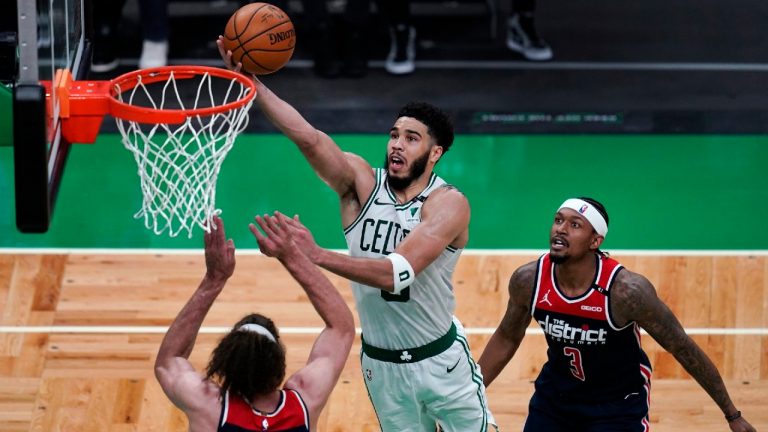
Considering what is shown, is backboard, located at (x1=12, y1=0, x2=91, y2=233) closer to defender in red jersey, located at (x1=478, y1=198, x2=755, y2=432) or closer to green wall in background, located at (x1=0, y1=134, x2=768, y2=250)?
defender in red jersey, located at (x1=478, y1=198, x2=755, y2=432)

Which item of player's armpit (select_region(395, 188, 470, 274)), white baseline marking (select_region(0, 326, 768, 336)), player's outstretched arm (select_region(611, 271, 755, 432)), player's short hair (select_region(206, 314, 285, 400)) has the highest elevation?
player's armpit (select_region(395, 188, 470, 274))

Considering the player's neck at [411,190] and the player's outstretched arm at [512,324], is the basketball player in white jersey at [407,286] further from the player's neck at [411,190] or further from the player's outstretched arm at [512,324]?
the player's outstretched arm at [512,324]

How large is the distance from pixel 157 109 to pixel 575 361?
7.01 ft

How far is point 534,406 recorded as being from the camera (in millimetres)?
6055

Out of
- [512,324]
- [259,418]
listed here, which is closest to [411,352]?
[512,324]

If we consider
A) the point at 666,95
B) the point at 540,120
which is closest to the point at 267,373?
the point at 540,120

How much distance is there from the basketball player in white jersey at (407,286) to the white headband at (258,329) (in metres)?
1.20

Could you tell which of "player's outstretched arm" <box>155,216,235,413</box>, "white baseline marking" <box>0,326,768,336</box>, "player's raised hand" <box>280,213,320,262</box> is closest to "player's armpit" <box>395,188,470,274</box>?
"player's raised hand" <box>280,213,320,262</box>

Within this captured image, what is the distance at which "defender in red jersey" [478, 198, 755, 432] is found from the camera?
5785 mm

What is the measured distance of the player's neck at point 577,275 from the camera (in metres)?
5.86

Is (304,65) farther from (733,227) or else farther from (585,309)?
(585,309)

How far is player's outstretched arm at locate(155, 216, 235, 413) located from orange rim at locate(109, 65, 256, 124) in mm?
475

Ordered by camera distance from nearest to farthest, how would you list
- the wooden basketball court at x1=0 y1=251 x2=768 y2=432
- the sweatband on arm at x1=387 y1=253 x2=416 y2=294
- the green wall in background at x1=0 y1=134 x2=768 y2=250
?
1. the sweatband on arm at x1=387 y1=253 x2=416 y2=294
2. the wooden basketball court at x1=0 y1=251 x2=768 y2=432
3. the green wall in background at x1=0 y1=134 x2=768 y2=250

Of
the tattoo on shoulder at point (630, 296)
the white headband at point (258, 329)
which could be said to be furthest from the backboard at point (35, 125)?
the tattoo on shoulder at point (630, 296)
